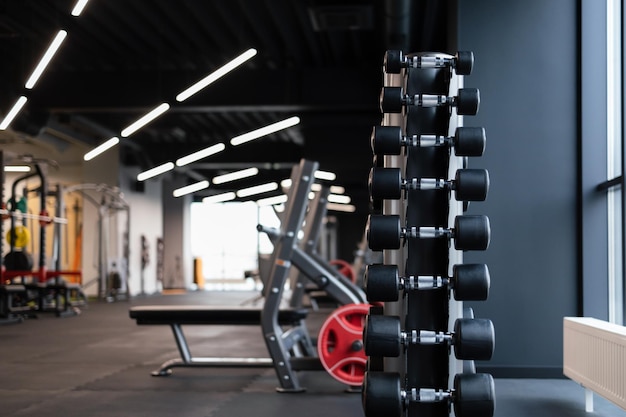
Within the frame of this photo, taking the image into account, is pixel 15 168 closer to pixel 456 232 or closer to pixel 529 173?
pixel 529 173

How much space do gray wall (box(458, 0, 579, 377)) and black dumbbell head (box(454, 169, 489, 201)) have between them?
8.52 feet

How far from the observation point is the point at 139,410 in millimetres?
4105

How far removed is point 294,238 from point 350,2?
2.69 meters

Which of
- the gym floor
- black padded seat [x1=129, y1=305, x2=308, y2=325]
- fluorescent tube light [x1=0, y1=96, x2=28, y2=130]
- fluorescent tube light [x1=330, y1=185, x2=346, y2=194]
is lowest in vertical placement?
the gym floor

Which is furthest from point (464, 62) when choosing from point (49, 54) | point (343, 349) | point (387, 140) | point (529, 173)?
point (49, 54)

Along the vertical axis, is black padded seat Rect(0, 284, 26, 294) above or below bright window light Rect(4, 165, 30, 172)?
below

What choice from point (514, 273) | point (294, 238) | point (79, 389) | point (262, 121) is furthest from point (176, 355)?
point (262, 121)

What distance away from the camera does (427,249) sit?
2920mm

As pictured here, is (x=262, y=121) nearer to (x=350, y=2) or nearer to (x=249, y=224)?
(x=350, y=2)

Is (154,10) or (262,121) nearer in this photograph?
(154,10)

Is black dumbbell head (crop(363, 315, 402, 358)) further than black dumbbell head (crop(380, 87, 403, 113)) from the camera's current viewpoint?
No

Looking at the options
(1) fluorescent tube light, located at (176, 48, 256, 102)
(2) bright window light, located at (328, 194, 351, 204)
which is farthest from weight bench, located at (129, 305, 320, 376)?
(2) bright window light, located at (328, 194, 351, 204)

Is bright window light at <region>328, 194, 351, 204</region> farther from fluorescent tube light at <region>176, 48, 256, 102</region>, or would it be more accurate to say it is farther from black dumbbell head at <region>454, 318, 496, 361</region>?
black dumbbell head at <region>454, 318, 496, 361</region>

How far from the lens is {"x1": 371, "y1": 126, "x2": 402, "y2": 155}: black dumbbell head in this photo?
9.30ft
